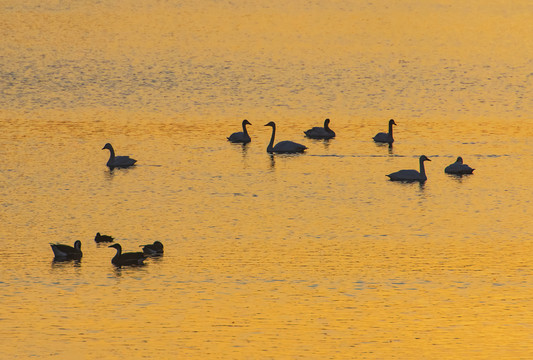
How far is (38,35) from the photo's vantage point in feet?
312

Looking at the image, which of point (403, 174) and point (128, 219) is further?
point (403, 174)

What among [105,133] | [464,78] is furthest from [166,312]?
[464,78]

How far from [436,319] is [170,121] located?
3242cm

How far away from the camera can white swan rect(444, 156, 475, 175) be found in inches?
1588

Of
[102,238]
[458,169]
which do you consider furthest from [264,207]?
[458,169]

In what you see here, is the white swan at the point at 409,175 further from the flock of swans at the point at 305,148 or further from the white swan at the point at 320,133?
the white swan at the point at 320,133

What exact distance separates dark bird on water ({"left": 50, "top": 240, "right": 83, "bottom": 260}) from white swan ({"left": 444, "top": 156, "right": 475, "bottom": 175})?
16.9 meters

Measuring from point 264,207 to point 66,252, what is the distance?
29.2 ft

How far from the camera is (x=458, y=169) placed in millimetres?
40406

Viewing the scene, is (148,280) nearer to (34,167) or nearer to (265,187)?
(265,187)

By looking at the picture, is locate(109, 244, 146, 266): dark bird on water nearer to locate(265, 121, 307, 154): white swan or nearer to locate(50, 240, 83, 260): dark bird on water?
locate(50, 240, 83, 260): dark bird on water

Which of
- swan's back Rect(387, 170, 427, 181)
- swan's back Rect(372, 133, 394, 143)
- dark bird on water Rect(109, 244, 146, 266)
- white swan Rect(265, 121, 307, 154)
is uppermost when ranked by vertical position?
swan's back Rect(372, 133, 394, 143)

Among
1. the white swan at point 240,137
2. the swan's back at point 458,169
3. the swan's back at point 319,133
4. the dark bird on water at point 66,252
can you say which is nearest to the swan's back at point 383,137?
the swan's back at point 319,133

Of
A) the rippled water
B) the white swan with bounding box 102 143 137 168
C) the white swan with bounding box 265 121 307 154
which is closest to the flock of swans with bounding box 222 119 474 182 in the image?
the white swan with bounding box 265 121 307 154
